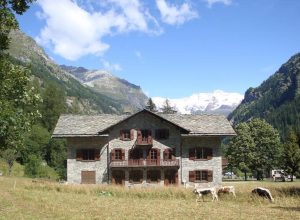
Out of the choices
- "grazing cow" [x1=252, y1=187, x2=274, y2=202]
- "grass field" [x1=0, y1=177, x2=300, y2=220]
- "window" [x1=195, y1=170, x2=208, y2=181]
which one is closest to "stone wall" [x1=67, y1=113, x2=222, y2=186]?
"window" [x1=195, y1=170, x2=208, y2=181]

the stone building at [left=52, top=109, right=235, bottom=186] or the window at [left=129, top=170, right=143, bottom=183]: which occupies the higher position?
the stone building at [left=52, top=109, right=235, bottom=186]

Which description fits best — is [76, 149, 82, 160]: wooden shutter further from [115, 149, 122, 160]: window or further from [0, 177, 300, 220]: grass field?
[0, 177, 300, 220]: grass field

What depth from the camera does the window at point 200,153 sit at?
59938 mm

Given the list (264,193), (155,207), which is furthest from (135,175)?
(155,207)

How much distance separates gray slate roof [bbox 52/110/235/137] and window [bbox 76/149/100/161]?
2371mm

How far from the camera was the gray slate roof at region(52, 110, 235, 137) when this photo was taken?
58.9m

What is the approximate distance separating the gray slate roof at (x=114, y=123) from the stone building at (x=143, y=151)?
0.41 feet

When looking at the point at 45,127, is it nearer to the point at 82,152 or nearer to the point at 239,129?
the point at 239,129

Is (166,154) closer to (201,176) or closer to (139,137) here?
(139,137)

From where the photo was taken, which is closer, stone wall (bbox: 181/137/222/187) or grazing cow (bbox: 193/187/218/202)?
grazing cow (bbox: 193/187/218/202)

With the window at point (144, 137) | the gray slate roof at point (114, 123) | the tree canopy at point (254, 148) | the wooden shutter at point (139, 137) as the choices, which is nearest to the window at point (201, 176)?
the gray slate roof at point (114, 123)

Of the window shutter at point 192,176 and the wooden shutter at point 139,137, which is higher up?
the wooden shutter at point 139,137

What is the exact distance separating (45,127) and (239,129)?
162 feet

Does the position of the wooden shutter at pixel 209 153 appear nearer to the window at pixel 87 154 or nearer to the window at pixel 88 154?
the window at pixel 87 154
